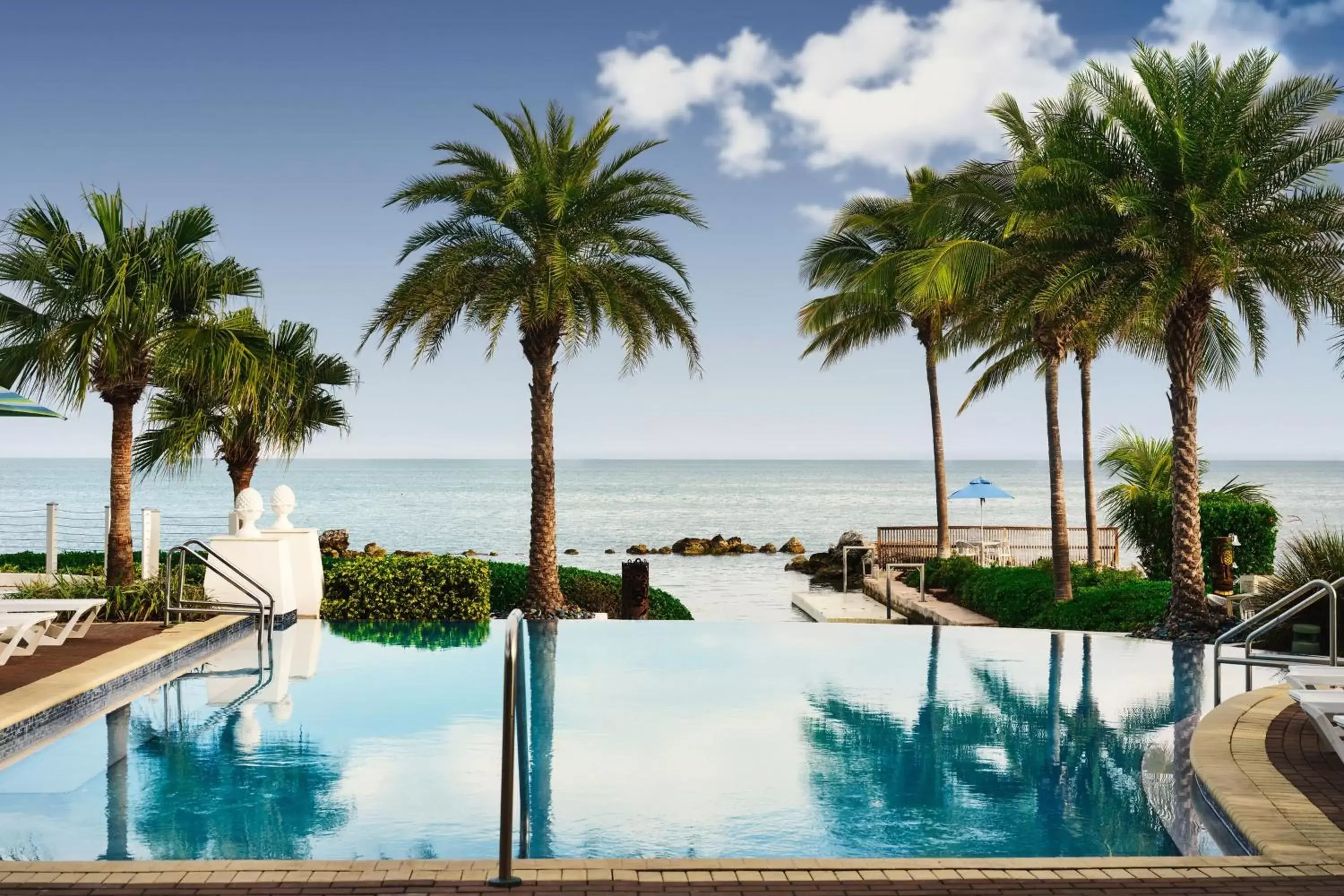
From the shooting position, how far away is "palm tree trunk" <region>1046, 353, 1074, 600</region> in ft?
68.9

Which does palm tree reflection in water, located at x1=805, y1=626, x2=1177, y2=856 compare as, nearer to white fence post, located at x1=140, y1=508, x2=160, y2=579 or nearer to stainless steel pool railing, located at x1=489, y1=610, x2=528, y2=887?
stainless steel pool railing, located at x1=489, y1=610, x2=528, y2=887

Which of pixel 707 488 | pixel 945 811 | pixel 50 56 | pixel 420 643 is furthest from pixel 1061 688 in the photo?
pixel 707 488

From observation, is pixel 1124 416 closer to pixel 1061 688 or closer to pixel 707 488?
pixel 707 488

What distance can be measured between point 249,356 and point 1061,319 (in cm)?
1373

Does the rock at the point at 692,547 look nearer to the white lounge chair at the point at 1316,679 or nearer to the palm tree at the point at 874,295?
the palm tree at the point at 874,295

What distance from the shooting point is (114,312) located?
14.9m

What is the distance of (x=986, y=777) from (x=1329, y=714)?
2.24 metres

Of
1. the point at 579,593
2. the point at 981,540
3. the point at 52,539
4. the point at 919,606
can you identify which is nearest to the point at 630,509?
the point at 981,540

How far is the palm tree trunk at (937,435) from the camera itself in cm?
2998

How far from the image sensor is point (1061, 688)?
1233 centimetres

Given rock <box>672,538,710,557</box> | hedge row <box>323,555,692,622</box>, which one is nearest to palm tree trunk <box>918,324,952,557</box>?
hedge row <box>323,555,692,622</box>

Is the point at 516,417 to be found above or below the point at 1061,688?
above

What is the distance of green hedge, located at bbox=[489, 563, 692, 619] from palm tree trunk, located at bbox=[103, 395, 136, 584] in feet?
20.9

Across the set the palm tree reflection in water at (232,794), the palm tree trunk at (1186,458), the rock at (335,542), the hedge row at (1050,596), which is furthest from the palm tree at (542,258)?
the rock at (335,542)
